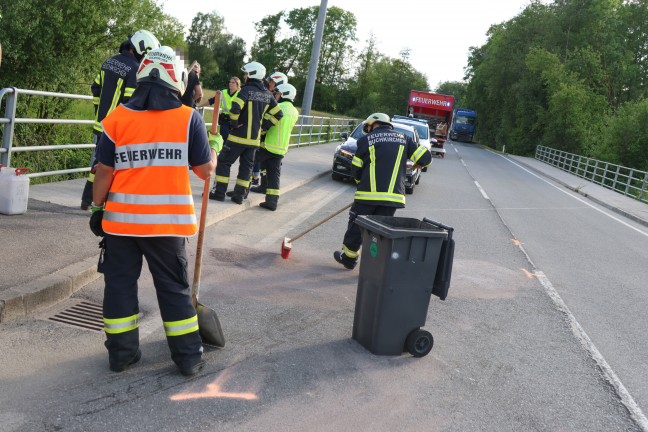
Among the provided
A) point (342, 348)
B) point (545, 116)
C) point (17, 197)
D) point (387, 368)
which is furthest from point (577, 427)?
point (545, 116)

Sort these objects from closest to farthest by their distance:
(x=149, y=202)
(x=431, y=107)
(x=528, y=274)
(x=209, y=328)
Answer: (x=149, y=202)
(x=209, y=328)
(x=528, y=274)
(x=431, y=107)

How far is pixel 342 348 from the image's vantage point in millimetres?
5133

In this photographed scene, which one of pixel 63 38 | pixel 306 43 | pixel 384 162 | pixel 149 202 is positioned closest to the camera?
pixel 149 202

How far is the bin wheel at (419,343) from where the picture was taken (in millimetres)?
5086

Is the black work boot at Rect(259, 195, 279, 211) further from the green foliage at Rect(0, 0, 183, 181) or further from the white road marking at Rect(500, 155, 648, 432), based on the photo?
the green foliage at Rect(0, 0, 183, 181)

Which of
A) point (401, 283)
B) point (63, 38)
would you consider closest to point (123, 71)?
Result: point (401, 283)

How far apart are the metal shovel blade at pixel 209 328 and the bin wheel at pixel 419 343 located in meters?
1.38

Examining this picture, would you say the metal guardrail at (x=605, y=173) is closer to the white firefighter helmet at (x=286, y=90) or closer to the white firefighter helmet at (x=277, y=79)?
the white firefighter helmet at (x=286, y=90)

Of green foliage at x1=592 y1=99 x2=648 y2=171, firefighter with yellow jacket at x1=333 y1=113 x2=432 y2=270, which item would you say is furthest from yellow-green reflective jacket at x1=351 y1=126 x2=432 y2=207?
green foliage at x1=592 y1=99 x2=648 y2=171

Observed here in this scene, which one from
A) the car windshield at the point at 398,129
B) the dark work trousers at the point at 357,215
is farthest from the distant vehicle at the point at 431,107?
the dark work trousers at the point at 357,215

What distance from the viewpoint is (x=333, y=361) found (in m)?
4.84

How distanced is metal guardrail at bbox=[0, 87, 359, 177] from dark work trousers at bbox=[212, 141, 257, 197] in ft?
5.98

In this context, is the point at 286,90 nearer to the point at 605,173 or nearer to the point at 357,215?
the point at 357,215

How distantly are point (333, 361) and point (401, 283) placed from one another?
745 mm
